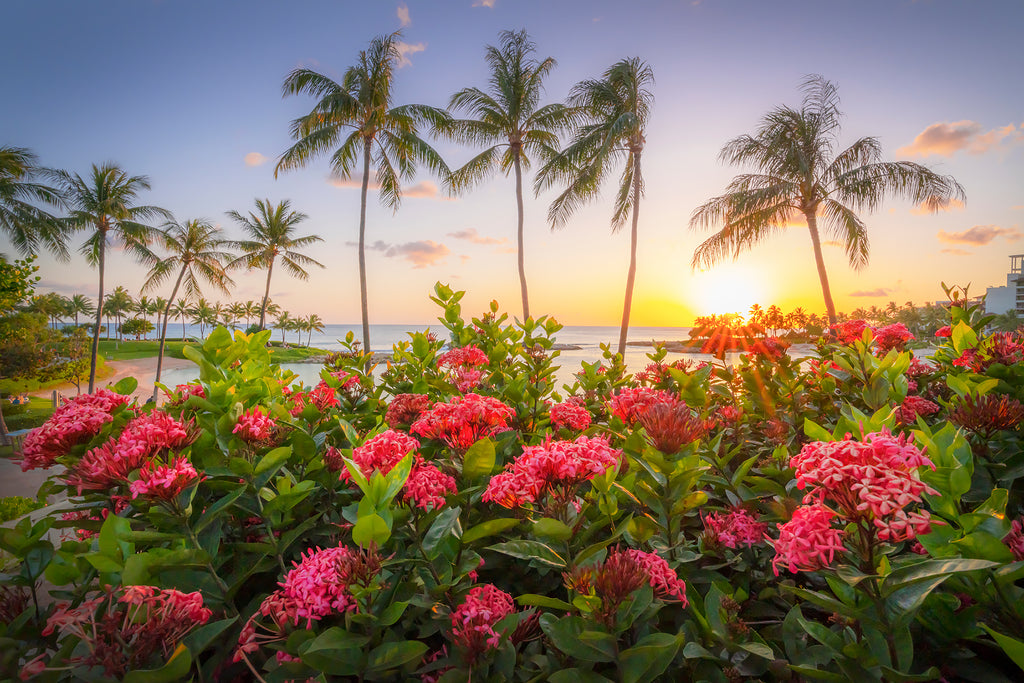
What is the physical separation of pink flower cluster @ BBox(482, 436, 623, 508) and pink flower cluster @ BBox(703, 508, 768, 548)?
38 cm

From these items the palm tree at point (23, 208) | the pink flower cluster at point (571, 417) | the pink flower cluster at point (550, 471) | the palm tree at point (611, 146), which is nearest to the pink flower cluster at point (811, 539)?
the pink flower cluster at point (550, 471)

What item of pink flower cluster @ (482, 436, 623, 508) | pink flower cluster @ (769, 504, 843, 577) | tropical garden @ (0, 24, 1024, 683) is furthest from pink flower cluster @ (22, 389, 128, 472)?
pink flower cluster @ (769, 504, 843, 577)

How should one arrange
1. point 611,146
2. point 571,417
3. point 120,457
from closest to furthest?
point 120,457, point 571,417, point 611,146

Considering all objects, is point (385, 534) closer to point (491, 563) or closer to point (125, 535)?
point (491, 563)

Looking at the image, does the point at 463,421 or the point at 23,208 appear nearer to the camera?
the point at 463,421

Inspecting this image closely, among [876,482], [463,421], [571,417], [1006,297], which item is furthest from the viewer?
[1006,297]

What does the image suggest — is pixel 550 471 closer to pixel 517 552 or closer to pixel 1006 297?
pixel 517 552

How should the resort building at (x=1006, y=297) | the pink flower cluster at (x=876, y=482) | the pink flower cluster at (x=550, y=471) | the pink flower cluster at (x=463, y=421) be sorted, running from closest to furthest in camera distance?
the pink flower cluster at (x=876, y=482) → the pink flower cluster at (x=550, y=471) → the pink flower cluster at (x=463, y=421) → the resort building at (x=1006, y=297)

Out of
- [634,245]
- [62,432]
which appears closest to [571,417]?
[62,432]

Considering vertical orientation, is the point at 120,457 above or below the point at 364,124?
below

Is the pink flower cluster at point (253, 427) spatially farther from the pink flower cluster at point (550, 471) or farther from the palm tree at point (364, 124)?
the palm tree at point (364, 124)

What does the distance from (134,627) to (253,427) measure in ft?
1.59

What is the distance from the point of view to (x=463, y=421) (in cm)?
123

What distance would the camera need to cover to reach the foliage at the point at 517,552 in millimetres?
745
